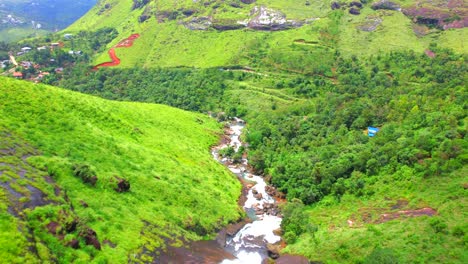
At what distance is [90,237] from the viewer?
43.5m

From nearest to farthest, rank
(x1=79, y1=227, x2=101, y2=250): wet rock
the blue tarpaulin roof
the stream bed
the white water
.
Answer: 1. (x1=79, y1=227, x2=101, y2=250): wet rock
2. the stream bed
3. the white water
4. the blue tarpaulin roof

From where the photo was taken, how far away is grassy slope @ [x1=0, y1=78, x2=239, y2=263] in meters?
49.8

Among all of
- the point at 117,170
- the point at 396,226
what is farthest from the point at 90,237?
the point at 396,226

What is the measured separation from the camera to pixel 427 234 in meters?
55.4

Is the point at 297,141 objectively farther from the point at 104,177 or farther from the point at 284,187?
the point at 104,177

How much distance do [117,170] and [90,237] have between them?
850 inches

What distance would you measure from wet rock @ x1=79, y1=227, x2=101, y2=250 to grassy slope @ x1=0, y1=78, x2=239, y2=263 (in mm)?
1074

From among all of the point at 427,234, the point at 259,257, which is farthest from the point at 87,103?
the point at 427,234

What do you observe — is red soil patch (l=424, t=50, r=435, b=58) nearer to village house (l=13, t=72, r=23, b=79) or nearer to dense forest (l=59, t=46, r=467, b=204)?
dense forest (l=59, t=46, r=467, b=204)

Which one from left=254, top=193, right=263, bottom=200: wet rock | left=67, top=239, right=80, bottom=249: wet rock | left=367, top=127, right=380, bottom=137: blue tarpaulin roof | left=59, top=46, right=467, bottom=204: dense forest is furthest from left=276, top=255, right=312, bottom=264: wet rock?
left=367, top=127, right=380, bottom=137: blue tarpaulin roof

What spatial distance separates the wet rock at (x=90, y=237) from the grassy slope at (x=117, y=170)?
3.53ft

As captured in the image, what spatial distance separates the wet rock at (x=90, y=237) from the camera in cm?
4294

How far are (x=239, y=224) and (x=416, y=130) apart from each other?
4638 cm

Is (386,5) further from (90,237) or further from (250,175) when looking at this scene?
(90,237)
